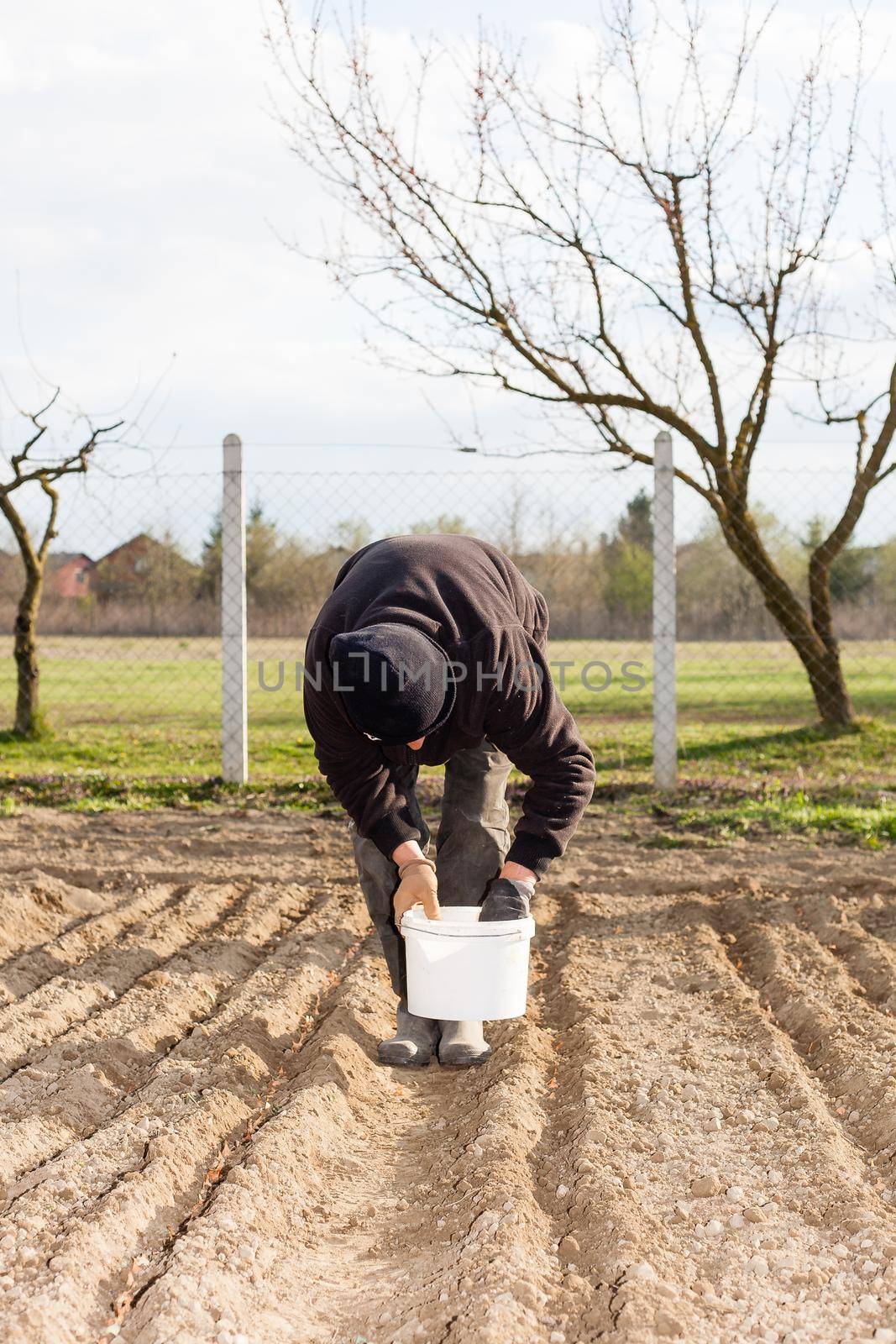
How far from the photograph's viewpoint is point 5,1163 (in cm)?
227

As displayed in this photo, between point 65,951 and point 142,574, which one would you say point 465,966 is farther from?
point 142,574

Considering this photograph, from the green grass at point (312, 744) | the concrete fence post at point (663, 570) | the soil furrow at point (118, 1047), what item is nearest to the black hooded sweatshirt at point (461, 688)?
the soil furrow at point (118, 1047)

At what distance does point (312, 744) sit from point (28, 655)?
2086 millimetres

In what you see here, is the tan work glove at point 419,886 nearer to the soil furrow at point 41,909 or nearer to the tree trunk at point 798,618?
the soil furrow at point 41,909

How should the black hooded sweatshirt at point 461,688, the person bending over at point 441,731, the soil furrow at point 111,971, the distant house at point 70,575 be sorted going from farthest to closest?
the distant house at point 70,575 → the soil furrow at point 111,971 → the black hooded sweatshirt at point 461,688 → the person bending over at point 441,731

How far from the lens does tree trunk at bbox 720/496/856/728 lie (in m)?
7.57

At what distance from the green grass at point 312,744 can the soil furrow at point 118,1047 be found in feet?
8.37

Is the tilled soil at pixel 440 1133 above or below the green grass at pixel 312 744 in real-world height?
below

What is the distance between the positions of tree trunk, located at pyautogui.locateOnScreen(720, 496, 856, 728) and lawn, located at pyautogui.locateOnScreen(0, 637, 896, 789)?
0.23 metres

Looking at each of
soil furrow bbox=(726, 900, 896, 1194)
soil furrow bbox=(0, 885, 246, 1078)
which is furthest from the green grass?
soil furrow bbox=(0, 885, 246, 1078)

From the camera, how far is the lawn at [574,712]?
7137mm

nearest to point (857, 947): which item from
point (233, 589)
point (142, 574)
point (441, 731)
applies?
point (441, 731)

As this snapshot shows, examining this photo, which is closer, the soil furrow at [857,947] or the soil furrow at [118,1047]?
the soil furrow at [118,1047]

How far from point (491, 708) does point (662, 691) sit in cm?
409
